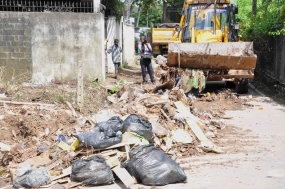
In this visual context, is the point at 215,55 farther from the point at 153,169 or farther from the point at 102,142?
the point at 153,169

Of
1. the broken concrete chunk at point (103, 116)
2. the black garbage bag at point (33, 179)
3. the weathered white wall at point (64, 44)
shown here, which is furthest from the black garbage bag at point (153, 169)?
the weathered white wall at point (64, 44)

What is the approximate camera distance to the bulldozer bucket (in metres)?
12.3

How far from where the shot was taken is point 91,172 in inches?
230

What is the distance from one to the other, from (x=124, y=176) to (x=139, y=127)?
1326 millimetres

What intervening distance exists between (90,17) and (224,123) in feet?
20.6

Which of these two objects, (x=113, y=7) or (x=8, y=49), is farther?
(x=113, y=7)

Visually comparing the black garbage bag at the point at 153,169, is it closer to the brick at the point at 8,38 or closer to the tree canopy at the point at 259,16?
the tree canopy at the point at 259,16

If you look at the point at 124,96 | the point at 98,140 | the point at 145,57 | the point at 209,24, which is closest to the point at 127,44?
the point at 145,57

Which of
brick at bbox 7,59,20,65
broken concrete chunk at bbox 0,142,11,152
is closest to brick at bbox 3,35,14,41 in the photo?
brick at bbox 7,59,20,65

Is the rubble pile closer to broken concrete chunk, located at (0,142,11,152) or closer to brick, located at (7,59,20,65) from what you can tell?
broken concrete chunk, located at (0,142,11,152)

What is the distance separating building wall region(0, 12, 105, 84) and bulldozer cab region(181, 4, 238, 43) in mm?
3057

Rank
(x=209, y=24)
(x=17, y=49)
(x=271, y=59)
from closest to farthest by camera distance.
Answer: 1. (x=17, y=49)
2. (x=209, y=24)
3. (x=271, y=59)

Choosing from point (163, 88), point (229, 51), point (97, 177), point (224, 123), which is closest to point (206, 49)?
point (229, 51)

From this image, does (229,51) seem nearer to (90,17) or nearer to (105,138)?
(90,17)
